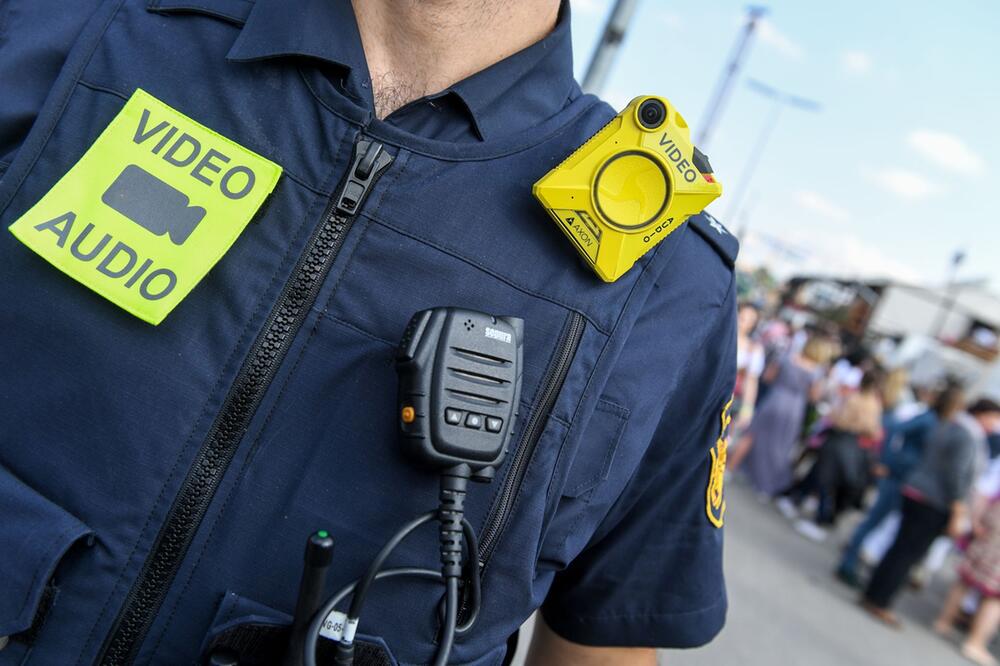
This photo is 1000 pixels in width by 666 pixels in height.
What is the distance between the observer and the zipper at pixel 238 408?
0.94 metres

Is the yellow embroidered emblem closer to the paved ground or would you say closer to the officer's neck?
the officer's neck

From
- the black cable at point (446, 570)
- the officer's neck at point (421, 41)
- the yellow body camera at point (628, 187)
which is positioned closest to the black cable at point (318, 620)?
the black cable at point (446, 570)

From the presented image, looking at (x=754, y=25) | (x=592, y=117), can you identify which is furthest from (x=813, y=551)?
(x=754, y=25)

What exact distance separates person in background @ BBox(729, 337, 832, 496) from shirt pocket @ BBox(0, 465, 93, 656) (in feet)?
27.0

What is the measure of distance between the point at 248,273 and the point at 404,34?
0.39 metres

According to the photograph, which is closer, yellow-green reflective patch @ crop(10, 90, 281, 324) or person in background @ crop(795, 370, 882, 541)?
yellow-green reflective patch @ crop(10, 90, 281, 324)

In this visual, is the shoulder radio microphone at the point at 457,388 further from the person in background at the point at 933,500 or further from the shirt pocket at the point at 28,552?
the person in background at the point at 933,500

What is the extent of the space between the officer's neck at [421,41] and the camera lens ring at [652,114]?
0.23m

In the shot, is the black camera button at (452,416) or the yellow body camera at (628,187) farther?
the yellow body camera at (628,187)

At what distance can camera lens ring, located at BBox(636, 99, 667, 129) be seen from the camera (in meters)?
1.09

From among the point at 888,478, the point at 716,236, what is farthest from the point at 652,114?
the point at 888,478

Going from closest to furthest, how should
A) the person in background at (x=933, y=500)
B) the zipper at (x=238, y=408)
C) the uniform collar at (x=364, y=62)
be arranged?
the zipper at (x=238, y=408)
the uniform collar at (x=364, y=62)
the person in background at (x=933, y=500)

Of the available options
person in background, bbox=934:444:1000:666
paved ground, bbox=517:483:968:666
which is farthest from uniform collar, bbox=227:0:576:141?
person in background, bbox=934:444:1000:666

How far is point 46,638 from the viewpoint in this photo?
0.92 meters
